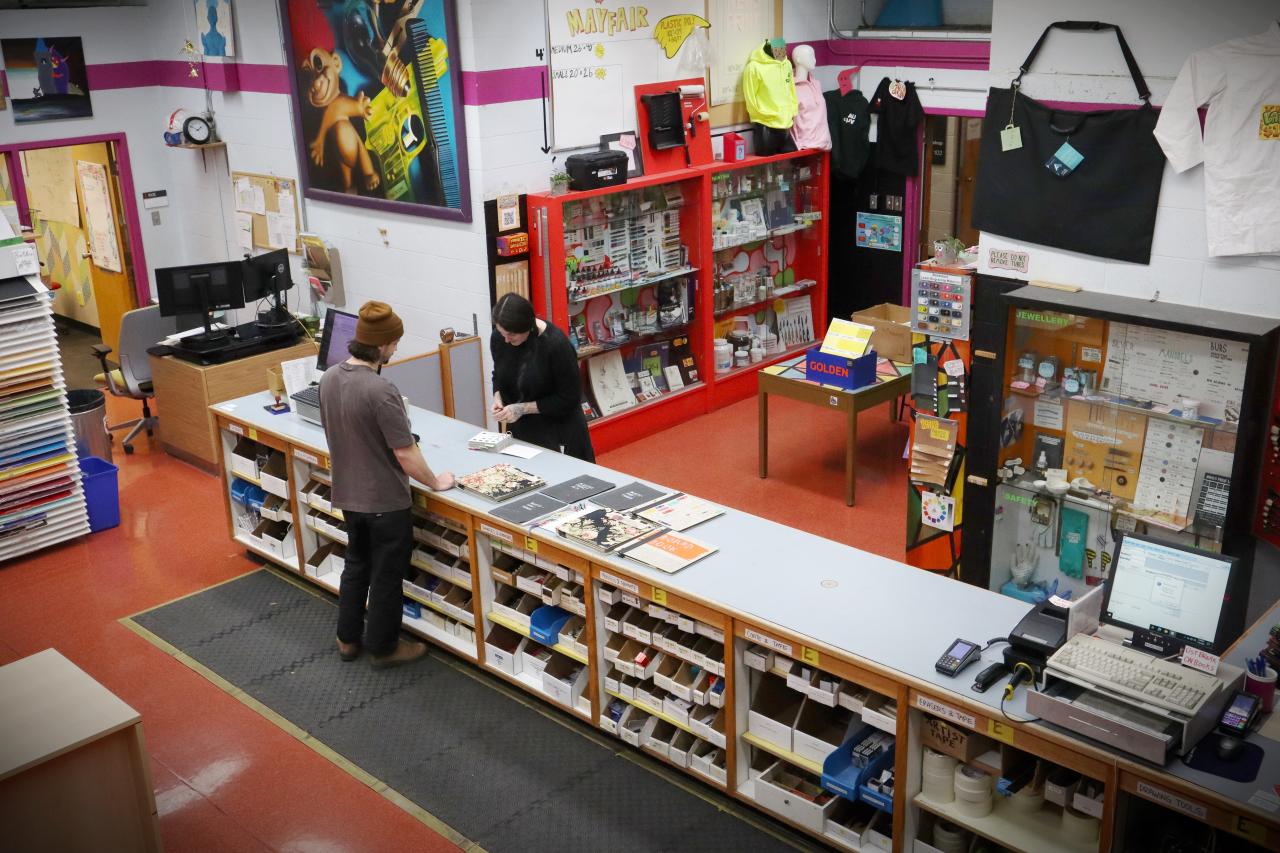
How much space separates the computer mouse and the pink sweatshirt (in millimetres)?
6944

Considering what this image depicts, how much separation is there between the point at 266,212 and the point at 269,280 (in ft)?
2.90

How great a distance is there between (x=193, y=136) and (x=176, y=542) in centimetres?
366

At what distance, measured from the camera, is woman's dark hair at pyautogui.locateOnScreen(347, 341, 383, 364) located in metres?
5.15

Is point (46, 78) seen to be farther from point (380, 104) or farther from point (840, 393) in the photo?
point (840, 393)

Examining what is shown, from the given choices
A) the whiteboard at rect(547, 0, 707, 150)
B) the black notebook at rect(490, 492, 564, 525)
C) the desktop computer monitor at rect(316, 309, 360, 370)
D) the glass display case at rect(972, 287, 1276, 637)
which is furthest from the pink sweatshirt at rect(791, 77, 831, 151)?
the black notebook at rect(490, 492, 564, 525)

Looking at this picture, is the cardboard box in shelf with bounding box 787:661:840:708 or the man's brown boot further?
the man's brown boot

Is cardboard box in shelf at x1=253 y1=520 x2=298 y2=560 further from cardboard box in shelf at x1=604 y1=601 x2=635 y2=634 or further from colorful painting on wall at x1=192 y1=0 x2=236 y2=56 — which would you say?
colorful painting on wall at x1=192 y1=0 x2=236 y2=56

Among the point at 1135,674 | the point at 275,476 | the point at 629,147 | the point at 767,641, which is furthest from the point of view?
the point at 629,147

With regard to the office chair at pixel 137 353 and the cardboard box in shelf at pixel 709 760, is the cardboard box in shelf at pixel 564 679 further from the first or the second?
the office chair at pixel 137 353

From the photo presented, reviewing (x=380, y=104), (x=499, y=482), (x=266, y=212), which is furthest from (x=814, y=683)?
(x=266, y=212)

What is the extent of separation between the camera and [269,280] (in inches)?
341

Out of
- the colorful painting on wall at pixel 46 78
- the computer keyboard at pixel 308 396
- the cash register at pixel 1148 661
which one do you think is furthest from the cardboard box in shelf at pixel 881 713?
the colorful painting on wall at pixel 46 78

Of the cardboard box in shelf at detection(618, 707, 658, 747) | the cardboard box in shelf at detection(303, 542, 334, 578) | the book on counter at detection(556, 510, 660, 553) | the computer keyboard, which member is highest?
the computer keyboard

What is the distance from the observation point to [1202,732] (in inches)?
138
